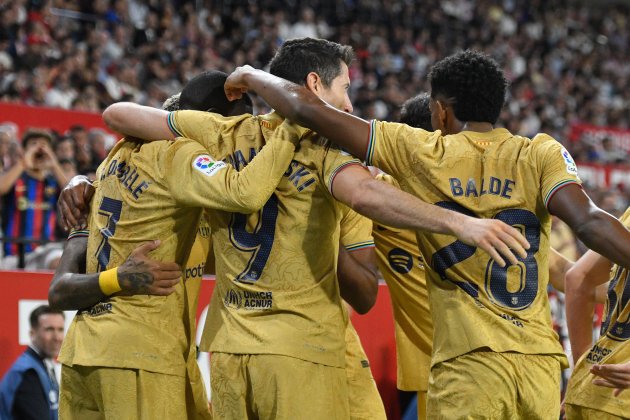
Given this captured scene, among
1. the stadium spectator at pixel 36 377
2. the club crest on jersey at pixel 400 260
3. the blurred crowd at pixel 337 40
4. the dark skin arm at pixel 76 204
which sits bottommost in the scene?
the stadium spectator at pixel 36 377

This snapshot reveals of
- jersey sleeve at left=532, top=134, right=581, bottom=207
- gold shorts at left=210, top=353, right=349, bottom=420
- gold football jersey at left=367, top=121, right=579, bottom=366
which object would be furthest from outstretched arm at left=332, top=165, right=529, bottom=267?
gold shorts at left=210, top=353, right=349, bottom=420

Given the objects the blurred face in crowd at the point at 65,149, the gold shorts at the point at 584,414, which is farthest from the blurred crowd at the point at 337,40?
the gold shorts at the point at 584,414

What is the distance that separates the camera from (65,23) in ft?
47.0

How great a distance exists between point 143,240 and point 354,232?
937mm

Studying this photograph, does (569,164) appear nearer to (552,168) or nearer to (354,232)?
(552,168)

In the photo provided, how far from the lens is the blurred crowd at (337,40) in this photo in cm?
1249

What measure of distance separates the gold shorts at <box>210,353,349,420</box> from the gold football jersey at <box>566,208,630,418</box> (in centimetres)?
113

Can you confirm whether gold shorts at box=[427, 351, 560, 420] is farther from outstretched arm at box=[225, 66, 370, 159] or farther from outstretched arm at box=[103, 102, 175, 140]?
outstretched arm at box=[103, 102, 175, 140]

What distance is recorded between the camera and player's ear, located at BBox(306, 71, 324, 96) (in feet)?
12.7

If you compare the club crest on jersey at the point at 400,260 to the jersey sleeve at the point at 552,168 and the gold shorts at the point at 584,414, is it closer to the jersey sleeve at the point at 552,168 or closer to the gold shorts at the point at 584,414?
the gold shorts at the point at 584,414

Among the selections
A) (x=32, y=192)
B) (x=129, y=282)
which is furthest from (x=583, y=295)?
(x=32, y=192)

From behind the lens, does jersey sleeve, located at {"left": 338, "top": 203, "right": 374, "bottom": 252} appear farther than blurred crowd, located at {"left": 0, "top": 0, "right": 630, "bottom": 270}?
No

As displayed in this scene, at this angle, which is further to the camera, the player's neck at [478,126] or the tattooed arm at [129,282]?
the tattooed arm at [129,282]

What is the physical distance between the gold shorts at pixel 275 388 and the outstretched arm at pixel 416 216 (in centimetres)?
67
